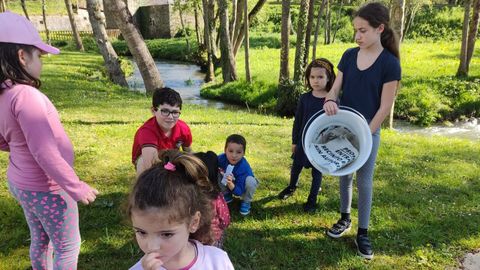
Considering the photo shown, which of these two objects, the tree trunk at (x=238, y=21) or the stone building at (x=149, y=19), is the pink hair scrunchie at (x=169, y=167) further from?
the stone building at (x=149, y=19)

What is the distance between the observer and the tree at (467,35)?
42.8 feet

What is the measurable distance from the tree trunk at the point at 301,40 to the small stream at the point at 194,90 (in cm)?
340

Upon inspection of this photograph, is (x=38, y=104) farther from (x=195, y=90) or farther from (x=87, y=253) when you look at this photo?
(x=195, y=90)

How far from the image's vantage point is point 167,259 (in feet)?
5.38

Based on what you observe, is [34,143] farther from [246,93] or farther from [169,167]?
[246,93]

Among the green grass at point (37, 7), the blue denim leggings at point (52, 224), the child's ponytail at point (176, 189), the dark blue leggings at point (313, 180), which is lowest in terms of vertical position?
the dark blue leggings at point (313, 180)

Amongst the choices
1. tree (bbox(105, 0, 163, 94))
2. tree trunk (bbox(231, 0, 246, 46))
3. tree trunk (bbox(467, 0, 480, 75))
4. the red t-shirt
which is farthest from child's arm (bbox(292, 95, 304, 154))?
tree trunk (bbox(231, 0, 246, 46))

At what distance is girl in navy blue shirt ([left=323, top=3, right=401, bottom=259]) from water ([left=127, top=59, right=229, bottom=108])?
37.3 feet

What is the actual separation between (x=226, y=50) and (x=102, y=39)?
5214 millimetres

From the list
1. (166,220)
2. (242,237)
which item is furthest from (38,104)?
(242,237)

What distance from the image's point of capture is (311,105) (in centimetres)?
396

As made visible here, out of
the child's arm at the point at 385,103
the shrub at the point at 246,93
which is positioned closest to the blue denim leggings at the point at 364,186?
the child's arm at the point at 385,103

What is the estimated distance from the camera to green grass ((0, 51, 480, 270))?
3.50m

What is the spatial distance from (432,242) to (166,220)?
3265mm
